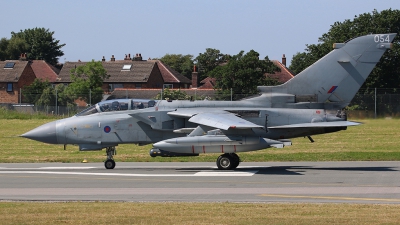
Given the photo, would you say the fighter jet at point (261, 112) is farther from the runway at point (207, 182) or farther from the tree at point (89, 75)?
the tree at point (89, 75)

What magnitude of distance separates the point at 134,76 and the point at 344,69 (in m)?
65.6

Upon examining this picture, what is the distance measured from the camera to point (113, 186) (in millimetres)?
17266

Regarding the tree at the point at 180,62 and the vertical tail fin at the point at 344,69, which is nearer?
the vertical tail fin at the point at 344,69

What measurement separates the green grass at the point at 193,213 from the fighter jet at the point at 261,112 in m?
8.12

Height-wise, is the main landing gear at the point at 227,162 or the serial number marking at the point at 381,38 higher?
the serial number marking at the point at 381,38

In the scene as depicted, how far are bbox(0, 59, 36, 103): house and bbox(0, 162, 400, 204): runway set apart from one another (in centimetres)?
5986

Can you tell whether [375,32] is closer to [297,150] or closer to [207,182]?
[297,150]

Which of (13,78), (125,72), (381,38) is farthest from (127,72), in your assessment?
(381,38)

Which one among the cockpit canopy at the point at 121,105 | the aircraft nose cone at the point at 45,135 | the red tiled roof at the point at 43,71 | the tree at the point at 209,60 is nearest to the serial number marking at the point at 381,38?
the cockpit canopy at the point at 121,105

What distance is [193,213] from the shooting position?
12523 millimetres

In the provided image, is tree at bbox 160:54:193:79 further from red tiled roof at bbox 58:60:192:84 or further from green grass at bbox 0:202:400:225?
Answer: green grass at bbox 0:202:400:225

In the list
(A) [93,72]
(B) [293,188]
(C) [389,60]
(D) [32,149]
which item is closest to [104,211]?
(B) [293,188]

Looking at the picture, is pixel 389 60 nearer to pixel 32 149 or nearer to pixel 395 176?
pixel 32 149

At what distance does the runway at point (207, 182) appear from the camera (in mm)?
15211
